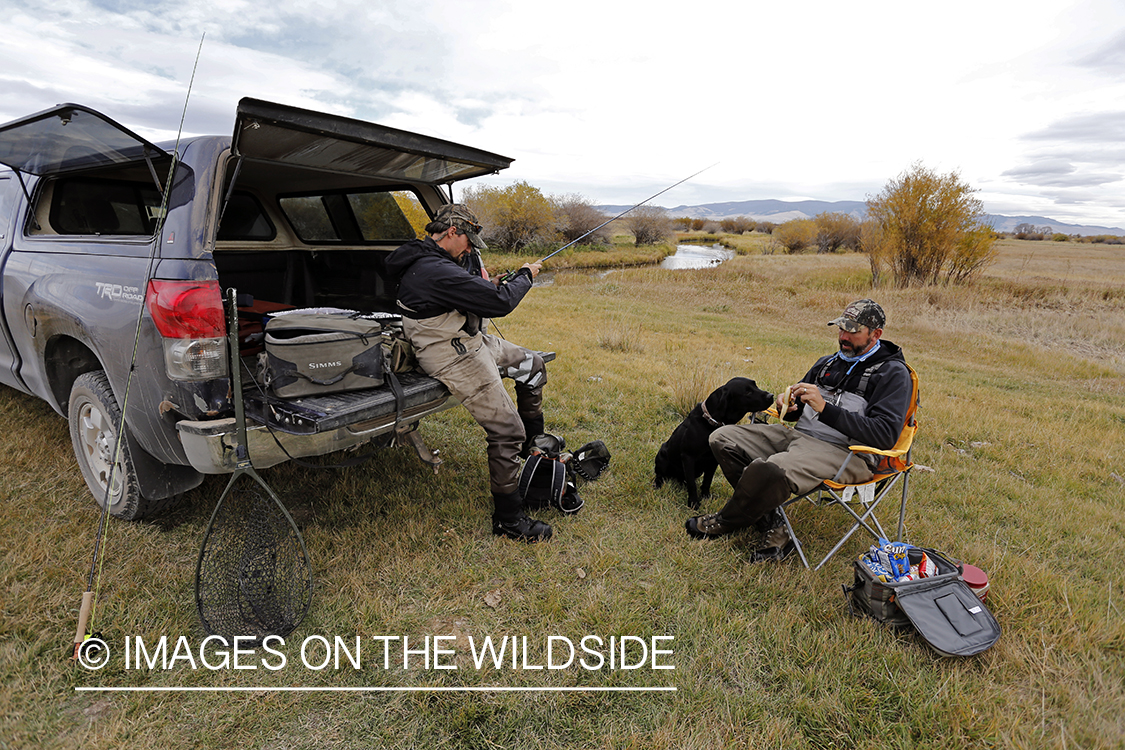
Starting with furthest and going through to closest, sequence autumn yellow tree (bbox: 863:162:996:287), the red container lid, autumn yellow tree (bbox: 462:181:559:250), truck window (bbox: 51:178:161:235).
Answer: autumn yellow tree (bbox: 462:181:559:250), autumn yellow tree (bbox: 863:162:996:287), truck window (bbox: 51:178:161:235), the red container lid

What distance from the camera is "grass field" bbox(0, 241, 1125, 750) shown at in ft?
6.98

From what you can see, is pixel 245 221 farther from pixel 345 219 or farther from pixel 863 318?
pixel 863 318

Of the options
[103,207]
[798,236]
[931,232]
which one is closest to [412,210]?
[103,207]

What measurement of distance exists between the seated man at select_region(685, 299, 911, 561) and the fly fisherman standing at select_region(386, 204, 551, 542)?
3.80ft

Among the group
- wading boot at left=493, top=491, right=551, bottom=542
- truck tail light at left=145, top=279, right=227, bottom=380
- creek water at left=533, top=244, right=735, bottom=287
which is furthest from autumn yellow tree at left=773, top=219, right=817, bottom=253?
truck tail light at left=145, top=279, right=227, bottom=380

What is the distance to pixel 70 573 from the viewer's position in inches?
108

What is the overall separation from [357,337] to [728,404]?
2.29 m

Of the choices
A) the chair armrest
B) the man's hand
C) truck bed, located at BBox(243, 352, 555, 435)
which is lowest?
the chair armrest

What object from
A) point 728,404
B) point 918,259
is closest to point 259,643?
point 728,404

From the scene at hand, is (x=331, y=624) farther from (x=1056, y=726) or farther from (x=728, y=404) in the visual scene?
(x=1056, y=726)

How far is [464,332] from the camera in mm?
3318

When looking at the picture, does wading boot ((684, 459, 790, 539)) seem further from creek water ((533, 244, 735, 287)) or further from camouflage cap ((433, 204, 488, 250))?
creek water ((533, 244, 735, 287))

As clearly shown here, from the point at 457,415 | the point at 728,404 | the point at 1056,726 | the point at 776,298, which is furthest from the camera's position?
the point at 776,298

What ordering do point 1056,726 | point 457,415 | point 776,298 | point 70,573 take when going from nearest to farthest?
point 1056,726, point 70,573, point 457,415, point 776,298
